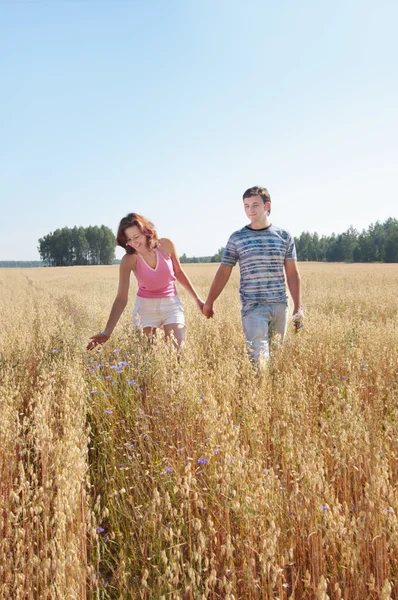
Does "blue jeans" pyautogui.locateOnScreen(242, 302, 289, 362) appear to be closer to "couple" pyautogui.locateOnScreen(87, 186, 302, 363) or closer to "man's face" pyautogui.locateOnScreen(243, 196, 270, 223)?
"couple" pyautogui.locateOnScreen(87, 186, 302, 363)

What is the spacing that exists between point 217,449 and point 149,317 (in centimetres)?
273

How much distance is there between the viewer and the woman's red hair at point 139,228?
Result: 4.21 meters

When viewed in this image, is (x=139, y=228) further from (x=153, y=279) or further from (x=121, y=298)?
(x=121, y=298)

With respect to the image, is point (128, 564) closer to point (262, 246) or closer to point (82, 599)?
point (82, 599)

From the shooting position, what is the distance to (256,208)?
4023 millimetres

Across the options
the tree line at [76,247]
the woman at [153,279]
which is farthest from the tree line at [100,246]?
the woman at [153,279]

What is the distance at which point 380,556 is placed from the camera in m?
1.50

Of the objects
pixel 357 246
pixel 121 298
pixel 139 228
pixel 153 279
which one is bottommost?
pixel 121 298

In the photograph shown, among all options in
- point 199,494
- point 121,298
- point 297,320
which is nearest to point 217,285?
point 297,320

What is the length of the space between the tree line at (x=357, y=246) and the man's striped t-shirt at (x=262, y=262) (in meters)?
82.6

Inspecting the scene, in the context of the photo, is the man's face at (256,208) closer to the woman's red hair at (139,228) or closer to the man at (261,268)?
the man at (261,268)

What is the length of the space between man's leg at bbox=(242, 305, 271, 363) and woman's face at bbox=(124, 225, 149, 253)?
1.27 metres

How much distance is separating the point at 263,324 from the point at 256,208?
1123 mm

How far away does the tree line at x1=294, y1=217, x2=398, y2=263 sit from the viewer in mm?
80406
